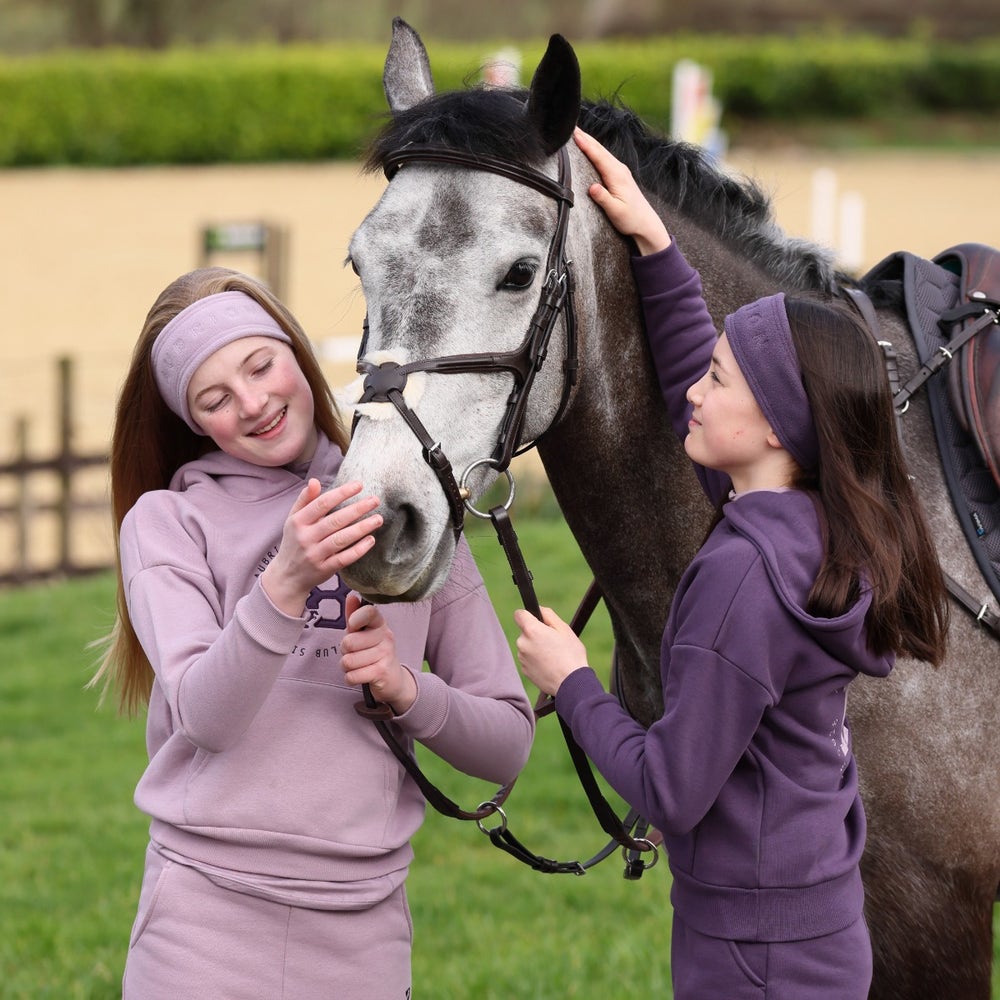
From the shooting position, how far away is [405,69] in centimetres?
235

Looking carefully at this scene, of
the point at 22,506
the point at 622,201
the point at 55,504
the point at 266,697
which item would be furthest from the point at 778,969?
the point at 55,504

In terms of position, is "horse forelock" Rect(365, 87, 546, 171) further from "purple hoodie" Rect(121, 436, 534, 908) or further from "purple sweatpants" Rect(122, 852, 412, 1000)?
"purple sweatpants" Rect(122, 852, 412, 1000)

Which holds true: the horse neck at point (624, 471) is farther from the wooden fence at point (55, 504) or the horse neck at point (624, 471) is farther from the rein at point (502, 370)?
the wooden fence at point (55, 504)

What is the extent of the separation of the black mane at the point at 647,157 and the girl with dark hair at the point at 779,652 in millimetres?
491

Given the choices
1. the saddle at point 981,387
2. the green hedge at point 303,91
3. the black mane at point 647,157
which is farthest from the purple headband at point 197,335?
the green hedge at point 303,91

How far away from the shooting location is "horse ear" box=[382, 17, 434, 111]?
7.65ft

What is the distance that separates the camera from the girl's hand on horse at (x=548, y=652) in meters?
1.98

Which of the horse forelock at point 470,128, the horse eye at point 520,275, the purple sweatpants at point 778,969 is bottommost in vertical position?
the purple sweatpants at point 778,969

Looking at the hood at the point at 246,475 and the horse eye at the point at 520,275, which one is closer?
the horse eye at the point at 520,275

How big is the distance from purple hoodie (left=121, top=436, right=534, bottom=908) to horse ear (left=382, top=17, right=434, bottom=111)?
2.17 feet

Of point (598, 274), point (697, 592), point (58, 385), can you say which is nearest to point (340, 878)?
point (697, 592)

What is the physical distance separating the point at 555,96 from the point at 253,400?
65 centimetres

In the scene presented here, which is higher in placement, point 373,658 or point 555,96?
point 555,96

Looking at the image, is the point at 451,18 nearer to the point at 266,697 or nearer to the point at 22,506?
the point at 22,506
